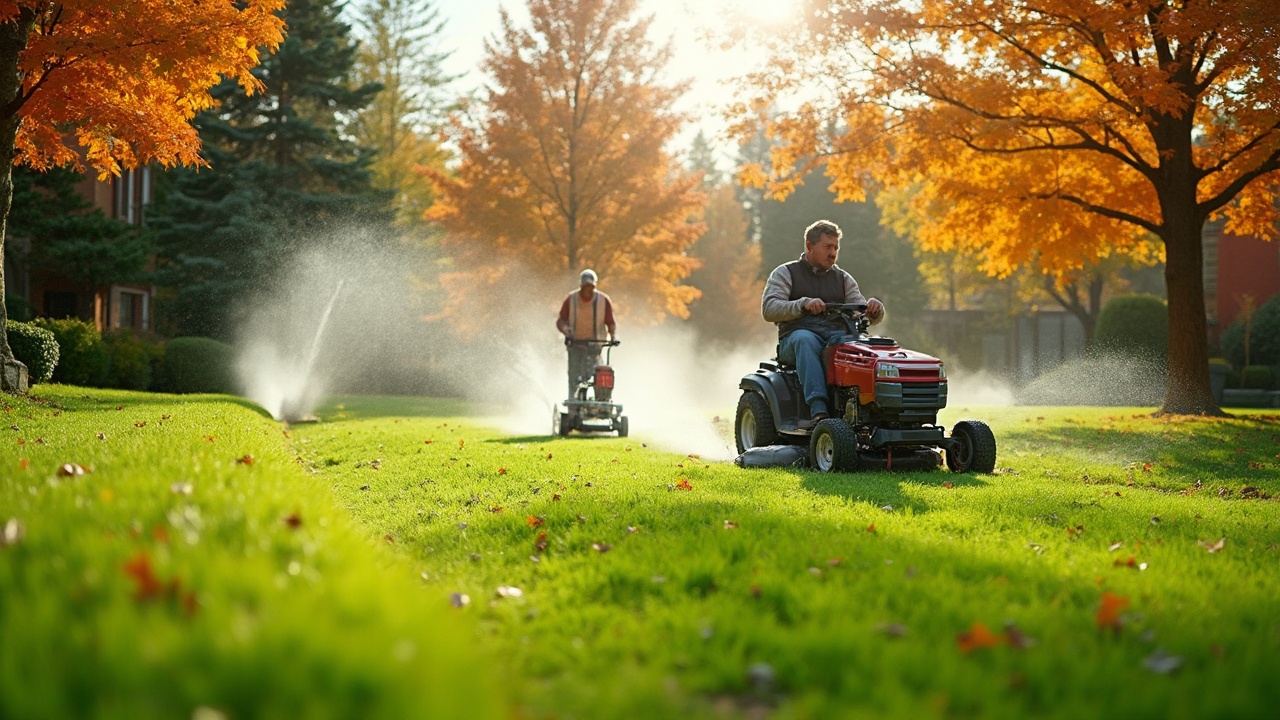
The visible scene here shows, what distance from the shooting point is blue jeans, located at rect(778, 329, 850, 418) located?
8.82m

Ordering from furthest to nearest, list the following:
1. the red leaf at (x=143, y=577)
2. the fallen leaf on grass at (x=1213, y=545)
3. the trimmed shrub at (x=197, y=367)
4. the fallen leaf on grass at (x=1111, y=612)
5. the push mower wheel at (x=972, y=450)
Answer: the trimmed shrub at (x=197, y=367), the push mower wheel at (x=972, y=450), the fallen leaf on grass at (x=1213, y=545), the fallen leaf on grass at (x=1111, y=612), the red leaf at (x=143, y=577)

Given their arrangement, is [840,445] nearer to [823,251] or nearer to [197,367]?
[823,251]

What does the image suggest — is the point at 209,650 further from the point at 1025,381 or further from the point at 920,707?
the point at 1025,381

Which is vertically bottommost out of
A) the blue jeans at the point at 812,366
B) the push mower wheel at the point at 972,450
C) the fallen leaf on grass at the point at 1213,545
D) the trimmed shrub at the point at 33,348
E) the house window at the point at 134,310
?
the fallen leaf on grass at the point at 1213,545

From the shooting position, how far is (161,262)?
104ft

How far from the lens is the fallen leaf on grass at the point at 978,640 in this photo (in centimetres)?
312

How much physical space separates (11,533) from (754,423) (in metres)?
7.18

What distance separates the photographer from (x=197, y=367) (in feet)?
71.2

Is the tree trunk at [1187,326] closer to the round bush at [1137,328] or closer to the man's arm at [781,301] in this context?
the man's arm at [781,301]

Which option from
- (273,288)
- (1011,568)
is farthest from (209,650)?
(273,288)

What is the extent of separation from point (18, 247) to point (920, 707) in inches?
951

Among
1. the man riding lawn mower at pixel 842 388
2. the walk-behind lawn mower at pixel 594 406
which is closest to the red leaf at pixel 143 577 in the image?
the man riding lawn mower at pixel 842 388

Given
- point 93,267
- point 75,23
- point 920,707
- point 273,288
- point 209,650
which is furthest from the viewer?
point 273,288

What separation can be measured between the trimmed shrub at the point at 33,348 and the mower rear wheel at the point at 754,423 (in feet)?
37.0
